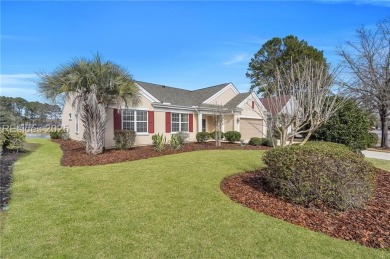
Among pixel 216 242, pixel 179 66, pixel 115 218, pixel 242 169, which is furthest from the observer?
pixel 179 66

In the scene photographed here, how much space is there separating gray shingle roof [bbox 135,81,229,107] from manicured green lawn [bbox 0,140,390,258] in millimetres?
11247

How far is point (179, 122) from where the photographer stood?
17.3 metres

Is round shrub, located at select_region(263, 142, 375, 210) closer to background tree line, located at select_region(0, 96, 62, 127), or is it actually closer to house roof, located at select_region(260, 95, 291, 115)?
house roof, located at select_region(260, 95, 291, 115)

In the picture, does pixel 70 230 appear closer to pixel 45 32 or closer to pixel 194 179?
pixel 194 179

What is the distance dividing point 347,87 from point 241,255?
877 inches

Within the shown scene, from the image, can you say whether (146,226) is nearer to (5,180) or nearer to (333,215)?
(333,215)

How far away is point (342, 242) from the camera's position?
3293 millimetres

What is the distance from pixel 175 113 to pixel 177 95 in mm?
3014

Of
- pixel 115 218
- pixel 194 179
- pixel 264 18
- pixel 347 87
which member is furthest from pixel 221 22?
pixel 347 87

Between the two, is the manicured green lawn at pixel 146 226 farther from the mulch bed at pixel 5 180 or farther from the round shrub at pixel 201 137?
the round shrub at pixel 201 137

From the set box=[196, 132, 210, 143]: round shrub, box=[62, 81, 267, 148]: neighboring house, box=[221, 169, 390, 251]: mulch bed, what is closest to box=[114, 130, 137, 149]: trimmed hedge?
box=[62, 81, 267, 148]: neighboring house

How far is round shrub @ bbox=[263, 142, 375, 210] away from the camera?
14.7ft

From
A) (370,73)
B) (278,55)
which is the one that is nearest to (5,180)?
(370,73)

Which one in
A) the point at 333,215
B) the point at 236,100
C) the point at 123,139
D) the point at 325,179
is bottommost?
the point at 333,215
